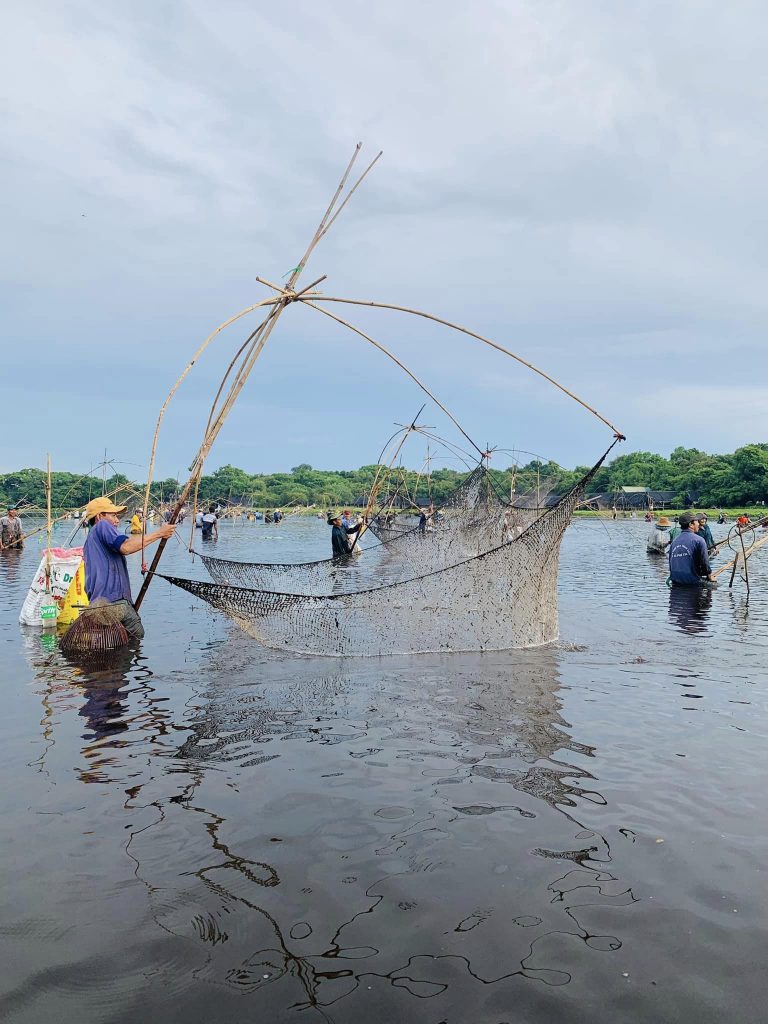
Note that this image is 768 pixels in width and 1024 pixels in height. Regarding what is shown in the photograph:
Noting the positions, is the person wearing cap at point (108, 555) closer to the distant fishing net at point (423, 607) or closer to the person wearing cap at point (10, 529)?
the distant fishing net at point (423, 607)

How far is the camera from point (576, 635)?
812 centimetres

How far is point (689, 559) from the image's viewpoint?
11.2 metres

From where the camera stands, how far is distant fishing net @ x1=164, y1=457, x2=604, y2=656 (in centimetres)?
655

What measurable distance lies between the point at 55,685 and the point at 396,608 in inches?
111

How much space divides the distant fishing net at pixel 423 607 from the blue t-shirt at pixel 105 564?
61cm

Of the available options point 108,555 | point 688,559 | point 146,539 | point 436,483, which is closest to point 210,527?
point 688,559

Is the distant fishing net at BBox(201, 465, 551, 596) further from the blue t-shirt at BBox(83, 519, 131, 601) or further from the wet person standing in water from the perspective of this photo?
the wet person standing in water

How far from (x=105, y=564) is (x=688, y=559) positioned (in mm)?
8464

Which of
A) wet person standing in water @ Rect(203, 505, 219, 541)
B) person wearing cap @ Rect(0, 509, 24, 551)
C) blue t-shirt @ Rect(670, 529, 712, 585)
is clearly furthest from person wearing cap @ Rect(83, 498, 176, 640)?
wet person standing in water @ Rect(203, 505, 219, 541)

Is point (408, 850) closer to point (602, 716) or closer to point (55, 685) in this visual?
point (602, 716)

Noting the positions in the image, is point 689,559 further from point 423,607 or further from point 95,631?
point 95,631

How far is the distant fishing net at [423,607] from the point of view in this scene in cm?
655

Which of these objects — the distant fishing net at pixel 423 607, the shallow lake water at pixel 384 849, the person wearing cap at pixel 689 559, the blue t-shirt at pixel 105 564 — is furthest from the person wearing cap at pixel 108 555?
the person wearing cap at pixel 689 559

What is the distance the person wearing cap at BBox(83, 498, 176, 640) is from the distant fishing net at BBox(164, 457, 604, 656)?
1.90 feet
